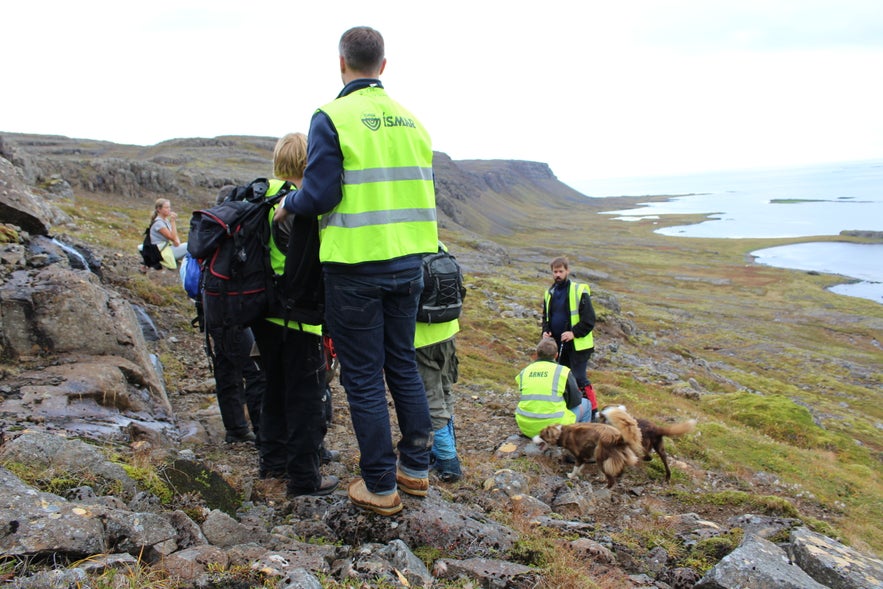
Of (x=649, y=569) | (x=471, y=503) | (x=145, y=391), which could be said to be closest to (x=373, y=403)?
(x=471, y=503)

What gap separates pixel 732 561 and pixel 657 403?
1111cm

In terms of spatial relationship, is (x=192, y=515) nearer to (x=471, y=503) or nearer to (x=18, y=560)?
(x=18, y=560)

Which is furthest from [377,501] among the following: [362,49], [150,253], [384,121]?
[150,253]

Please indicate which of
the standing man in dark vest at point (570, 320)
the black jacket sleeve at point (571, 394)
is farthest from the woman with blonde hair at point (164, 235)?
the black jacket sleeve at point (571, 394)

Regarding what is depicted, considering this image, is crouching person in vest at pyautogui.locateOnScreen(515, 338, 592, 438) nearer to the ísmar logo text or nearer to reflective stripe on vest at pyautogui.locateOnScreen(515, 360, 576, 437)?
reflective stripe on vest at pyautogui.locateOnScreen(515, 360, 576, 437)

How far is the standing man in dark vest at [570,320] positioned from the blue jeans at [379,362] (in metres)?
5.46

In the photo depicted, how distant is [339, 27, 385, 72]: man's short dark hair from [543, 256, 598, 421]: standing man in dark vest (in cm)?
597

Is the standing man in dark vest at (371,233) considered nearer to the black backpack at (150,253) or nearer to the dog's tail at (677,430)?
the dog's tail at (677,430)

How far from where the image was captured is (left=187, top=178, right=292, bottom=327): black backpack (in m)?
4.58

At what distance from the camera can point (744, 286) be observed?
6744 cm

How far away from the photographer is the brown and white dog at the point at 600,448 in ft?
22.7

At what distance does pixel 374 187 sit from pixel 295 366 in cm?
175

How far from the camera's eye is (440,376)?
5.89 m

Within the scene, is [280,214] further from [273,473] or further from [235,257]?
[273,473]
